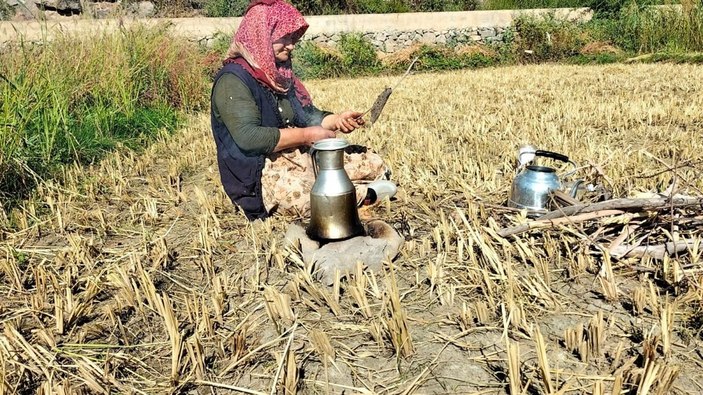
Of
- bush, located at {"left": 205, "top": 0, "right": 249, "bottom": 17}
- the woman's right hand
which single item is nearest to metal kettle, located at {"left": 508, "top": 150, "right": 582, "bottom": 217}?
the woman's right hand

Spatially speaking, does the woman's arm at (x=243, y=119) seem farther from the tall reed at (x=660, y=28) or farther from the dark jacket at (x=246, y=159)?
the tall reed at (x=660, y=28)

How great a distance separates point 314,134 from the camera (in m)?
2.97

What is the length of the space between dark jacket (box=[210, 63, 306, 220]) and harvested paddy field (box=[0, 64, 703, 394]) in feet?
0.56

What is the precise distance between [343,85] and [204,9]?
307 inches

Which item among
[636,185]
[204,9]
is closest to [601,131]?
[636,185]

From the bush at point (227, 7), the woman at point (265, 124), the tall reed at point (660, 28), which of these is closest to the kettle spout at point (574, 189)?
the woman at point (265, 124)

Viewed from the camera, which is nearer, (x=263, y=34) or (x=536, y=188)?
(x=536, y=188)

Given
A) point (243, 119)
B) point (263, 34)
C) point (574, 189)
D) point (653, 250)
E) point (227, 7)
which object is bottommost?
point (653, 250)

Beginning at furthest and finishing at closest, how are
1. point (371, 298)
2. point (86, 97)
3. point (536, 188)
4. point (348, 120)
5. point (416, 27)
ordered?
point (416, 27), point (86, 97), point (348, 120), point (536, 188), point (371, 298)

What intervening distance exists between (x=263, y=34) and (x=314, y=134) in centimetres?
60

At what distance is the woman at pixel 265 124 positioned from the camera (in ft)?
9.25

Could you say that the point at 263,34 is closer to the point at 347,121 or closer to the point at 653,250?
the point at 347,121

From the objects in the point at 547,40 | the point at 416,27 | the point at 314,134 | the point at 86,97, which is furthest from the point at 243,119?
the point at 547,40

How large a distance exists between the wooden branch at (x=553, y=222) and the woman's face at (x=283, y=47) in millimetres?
1591
